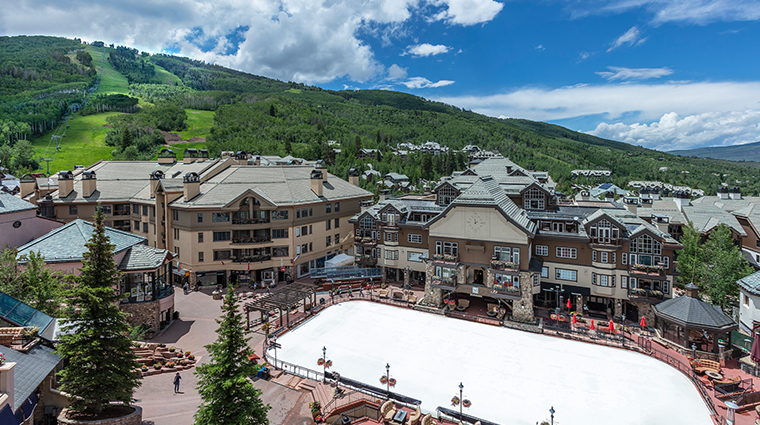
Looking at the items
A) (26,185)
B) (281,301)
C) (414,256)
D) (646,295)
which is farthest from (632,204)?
(26,185)

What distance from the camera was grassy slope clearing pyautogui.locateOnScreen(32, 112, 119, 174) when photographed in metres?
122

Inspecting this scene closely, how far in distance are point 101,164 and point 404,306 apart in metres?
61.6

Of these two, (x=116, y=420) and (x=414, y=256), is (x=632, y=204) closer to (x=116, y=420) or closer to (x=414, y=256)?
(x=414, y=256)

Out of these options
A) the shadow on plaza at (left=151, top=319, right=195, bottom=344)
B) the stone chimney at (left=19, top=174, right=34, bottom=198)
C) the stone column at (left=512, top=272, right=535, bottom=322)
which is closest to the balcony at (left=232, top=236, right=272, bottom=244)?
the shadow on plaza at (left=151, top=319, right=195, bottom=344)

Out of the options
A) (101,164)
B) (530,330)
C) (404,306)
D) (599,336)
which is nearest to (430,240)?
(404,306)

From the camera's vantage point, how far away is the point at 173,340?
3253cm

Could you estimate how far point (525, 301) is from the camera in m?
36.2

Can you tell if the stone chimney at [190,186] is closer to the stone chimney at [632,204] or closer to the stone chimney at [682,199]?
the stone chimney at [632,204]

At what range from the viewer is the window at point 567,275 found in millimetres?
38312

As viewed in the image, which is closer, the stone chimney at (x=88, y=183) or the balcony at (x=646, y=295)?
the balcony at (x=646, y=295)

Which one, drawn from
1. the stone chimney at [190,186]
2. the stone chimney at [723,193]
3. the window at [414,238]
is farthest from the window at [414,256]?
the stone chimney at [723,193]

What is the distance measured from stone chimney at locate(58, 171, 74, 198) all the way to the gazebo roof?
77576mm

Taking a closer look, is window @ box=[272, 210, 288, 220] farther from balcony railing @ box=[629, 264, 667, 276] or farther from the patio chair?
balcony railing @ box=[629, 264, 667, 276]

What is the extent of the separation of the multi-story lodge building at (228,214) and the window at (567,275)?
104 feet
